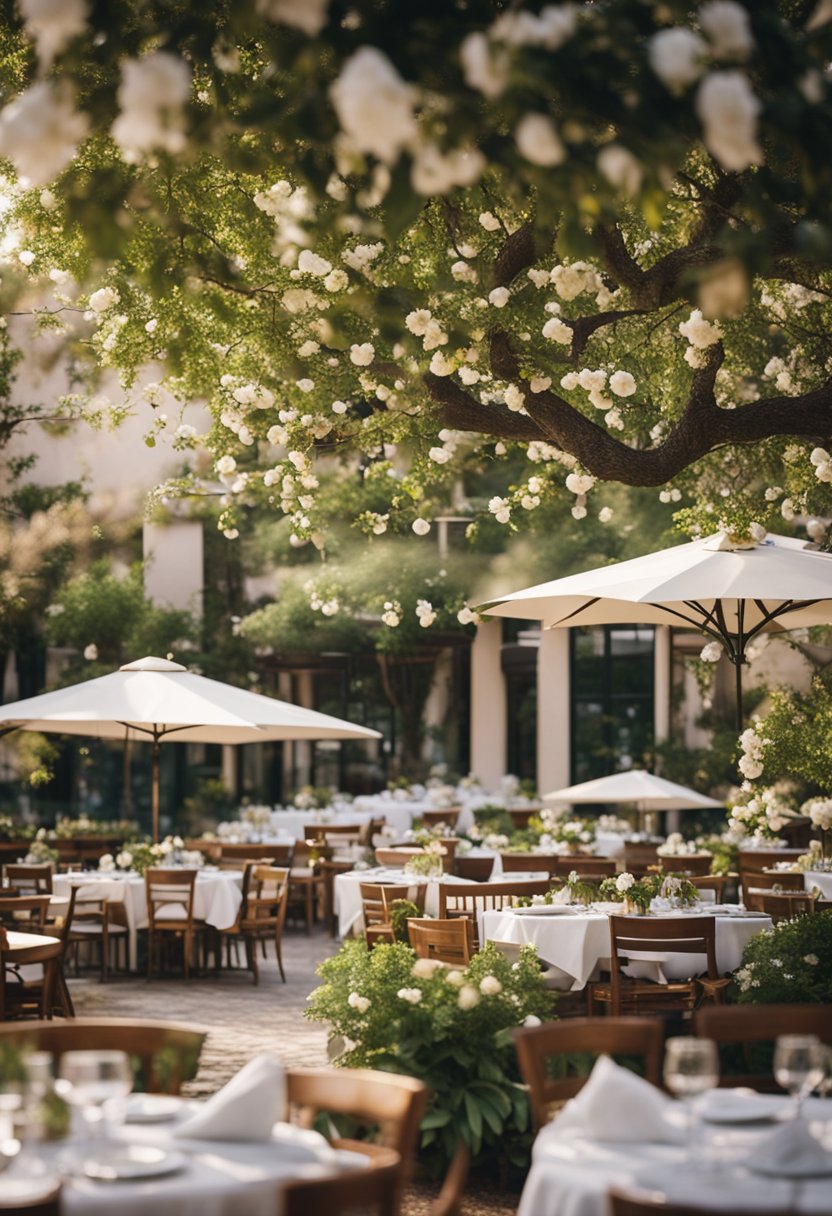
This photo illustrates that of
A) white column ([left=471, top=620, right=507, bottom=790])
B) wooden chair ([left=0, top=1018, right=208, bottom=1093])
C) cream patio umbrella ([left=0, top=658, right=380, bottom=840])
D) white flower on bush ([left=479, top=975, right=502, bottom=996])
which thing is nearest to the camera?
wooden chair ([left=0, top=1018, right=208, bottom=1093])

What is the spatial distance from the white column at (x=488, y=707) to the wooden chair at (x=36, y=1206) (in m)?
20.7

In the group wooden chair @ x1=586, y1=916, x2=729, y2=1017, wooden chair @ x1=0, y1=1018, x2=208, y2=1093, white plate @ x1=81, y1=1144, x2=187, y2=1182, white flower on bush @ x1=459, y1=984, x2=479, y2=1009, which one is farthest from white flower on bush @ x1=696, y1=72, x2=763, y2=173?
wooden chair @ x1=586, y1=916, x2=729, y2=1017

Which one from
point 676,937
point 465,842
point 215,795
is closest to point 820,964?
point 676,937

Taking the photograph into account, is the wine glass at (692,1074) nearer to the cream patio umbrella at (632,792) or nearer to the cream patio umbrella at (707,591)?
the cream patio umbrella at (707,591)

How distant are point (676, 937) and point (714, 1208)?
16.8 feet

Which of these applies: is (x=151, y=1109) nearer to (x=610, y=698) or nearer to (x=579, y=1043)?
(x=579, y=1043)

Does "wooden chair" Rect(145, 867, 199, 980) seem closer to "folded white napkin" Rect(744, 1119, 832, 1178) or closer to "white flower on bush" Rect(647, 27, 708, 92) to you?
"folded white napkin" Rect(744, 1119, 832, 1178)

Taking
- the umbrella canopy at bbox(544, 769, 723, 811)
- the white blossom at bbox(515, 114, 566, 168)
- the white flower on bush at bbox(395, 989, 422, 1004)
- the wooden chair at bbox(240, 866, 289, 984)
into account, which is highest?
the white blossom at bbox(515, 114, 566, 168)

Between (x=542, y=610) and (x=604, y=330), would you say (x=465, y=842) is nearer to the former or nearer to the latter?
(x=542, y=610)

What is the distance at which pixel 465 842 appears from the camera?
1484cm

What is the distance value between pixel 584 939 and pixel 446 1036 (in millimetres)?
2063

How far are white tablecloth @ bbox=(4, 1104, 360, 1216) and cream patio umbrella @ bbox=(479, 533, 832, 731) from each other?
488 centimetres

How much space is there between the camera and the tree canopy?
3.21m

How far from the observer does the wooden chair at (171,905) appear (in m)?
11.9
